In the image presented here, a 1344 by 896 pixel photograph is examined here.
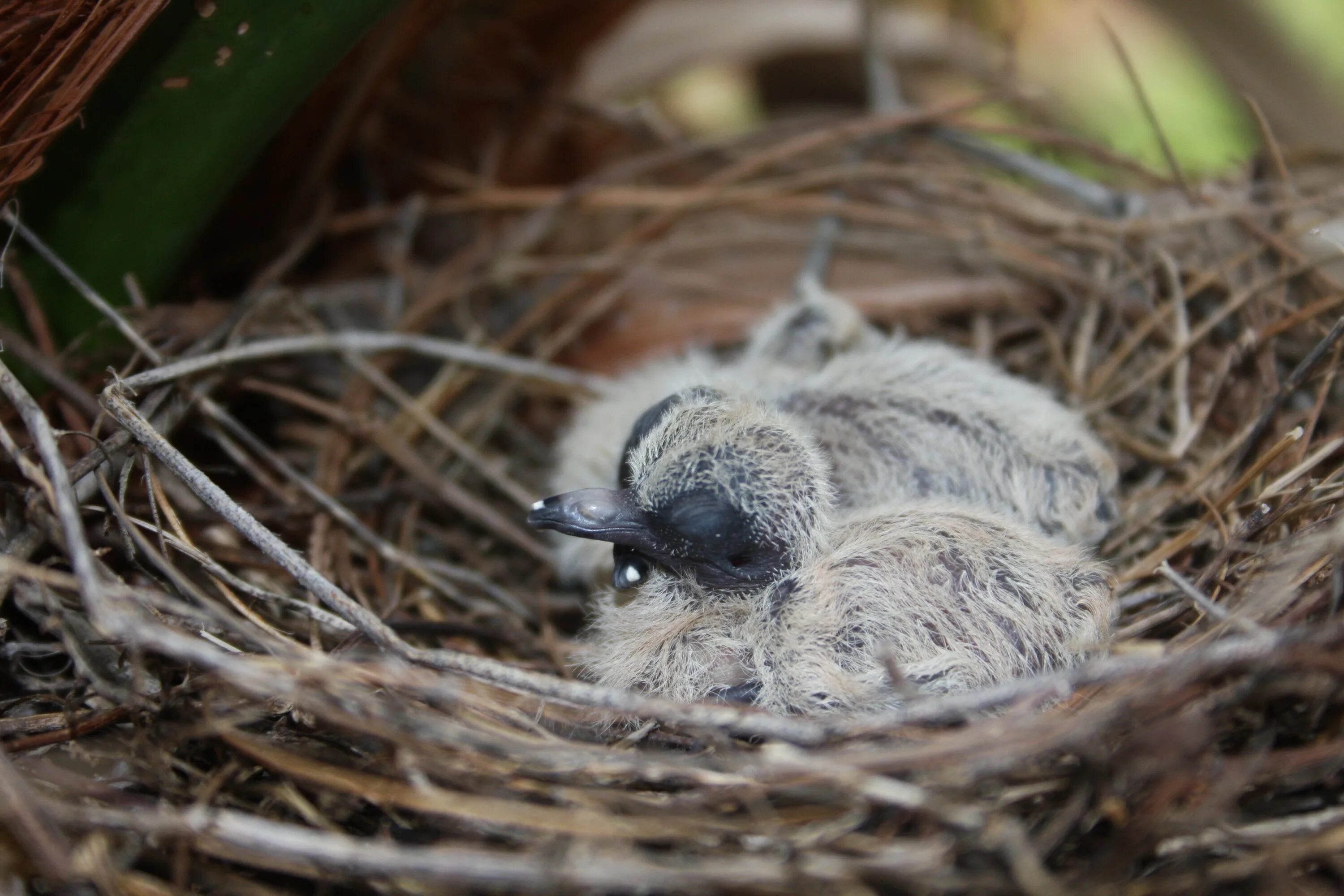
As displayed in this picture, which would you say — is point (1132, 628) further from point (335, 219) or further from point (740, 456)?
point (335, 219)

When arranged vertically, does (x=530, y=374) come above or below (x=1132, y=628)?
above

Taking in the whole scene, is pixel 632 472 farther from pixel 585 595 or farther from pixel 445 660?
pixel 585 595

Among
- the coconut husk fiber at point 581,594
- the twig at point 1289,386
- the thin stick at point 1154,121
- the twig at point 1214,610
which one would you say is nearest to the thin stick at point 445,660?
the coconut husk fiber at point 581,594

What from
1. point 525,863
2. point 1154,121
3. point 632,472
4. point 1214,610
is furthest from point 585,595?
point 1154,121

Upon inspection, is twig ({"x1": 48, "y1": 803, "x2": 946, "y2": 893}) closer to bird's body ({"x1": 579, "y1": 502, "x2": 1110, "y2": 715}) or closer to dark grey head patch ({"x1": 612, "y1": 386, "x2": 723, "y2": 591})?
bird's body ({"x1": 579, "y1": 502, "x2": 1110, "y2": 715})

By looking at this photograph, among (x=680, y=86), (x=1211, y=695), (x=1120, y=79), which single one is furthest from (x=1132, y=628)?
(x=1120, y=79)

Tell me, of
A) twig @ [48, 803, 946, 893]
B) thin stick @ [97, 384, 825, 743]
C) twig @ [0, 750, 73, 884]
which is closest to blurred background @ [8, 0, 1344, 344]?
thin stick @ [97, 384, 825, 743]
